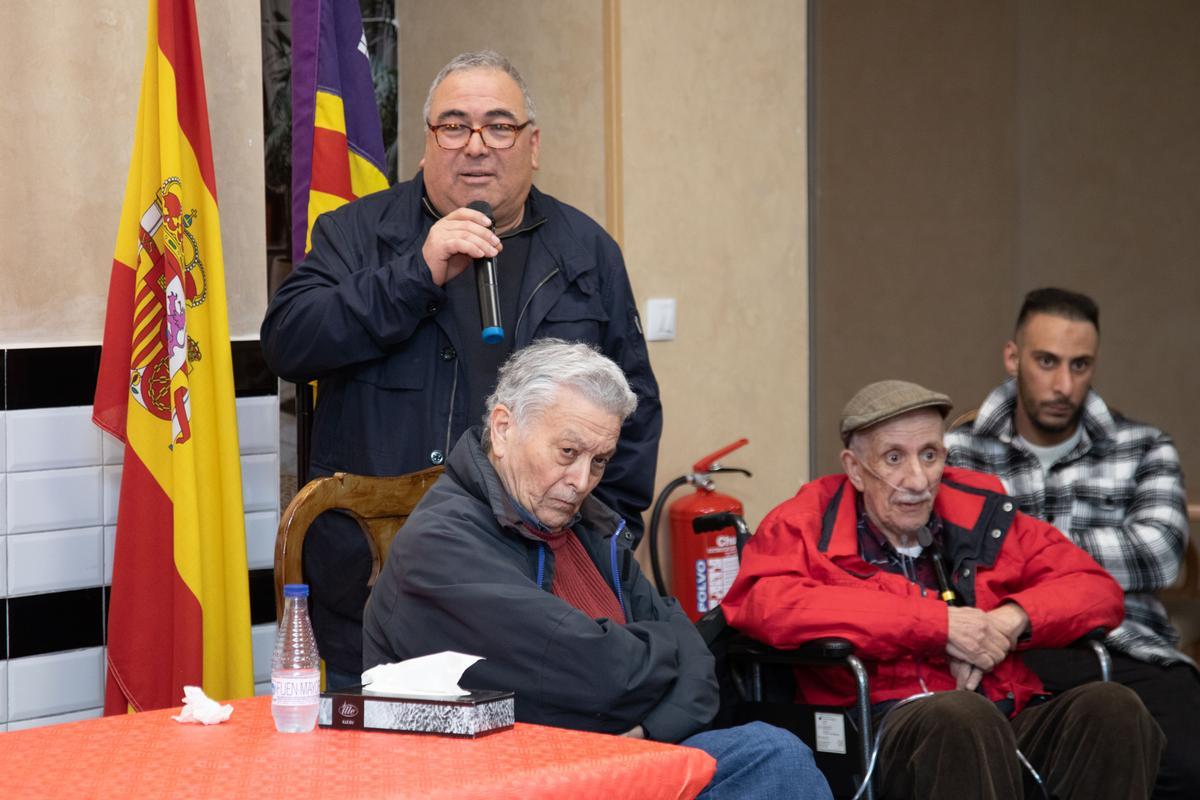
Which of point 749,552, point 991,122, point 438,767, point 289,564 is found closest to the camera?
point 438,767

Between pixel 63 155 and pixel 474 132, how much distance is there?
952mm

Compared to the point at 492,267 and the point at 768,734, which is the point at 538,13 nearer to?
the point at 492,267

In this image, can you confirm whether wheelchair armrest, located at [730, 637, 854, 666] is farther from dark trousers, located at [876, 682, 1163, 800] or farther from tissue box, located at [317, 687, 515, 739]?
tissue box, located at [317, 687, 515, 739]

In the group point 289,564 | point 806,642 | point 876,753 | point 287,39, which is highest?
point 287,39

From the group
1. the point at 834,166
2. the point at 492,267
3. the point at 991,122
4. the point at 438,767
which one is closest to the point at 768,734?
the point at 438,767

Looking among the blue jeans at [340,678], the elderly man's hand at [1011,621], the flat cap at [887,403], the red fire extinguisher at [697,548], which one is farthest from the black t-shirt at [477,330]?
the red fire extinguisher at [697,548]

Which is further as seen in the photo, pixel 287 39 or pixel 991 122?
pixel 991 122

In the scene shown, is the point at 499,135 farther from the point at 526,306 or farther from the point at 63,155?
the point at 63,155

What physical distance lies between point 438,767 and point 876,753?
134 cm

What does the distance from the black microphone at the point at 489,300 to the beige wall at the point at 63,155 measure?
102 cm

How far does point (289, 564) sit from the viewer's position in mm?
2670

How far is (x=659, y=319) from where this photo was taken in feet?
14.6

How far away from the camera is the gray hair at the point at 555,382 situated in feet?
8.20

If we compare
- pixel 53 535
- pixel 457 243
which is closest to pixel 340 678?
pixel 53 535
